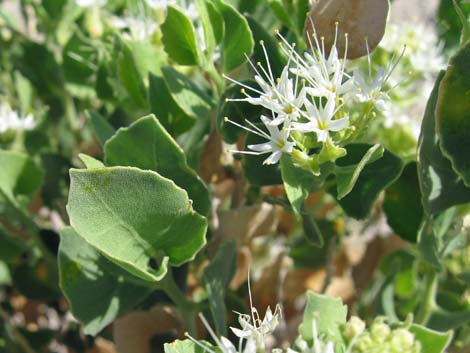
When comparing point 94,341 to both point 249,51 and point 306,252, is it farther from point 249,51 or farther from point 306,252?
point 249,51

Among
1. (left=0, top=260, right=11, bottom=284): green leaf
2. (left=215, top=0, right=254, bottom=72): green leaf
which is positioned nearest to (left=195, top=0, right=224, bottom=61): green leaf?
(left=215, top=0, right=254, bottom=72): green leaf

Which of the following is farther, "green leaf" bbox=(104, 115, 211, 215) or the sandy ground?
the sandy ground

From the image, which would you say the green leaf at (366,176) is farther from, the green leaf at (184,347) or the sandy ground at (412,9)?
the sandy ground at (412,9)

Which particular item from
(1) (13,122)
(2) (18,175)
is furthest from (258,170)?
(1) (13,122)

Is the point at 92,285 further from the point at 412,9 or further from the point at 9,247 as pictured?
the point at 412,9

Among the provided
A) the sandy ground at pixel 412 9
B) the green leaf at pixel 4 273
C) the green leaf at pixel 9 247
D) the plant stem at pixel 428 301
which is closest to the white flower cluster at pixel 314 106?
the plant stem at pixel 428 301

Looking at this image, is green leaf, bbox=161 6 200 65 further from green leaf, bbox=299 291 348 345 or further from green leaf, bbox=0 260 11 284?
green leaf, bbox=0 260 11 284
